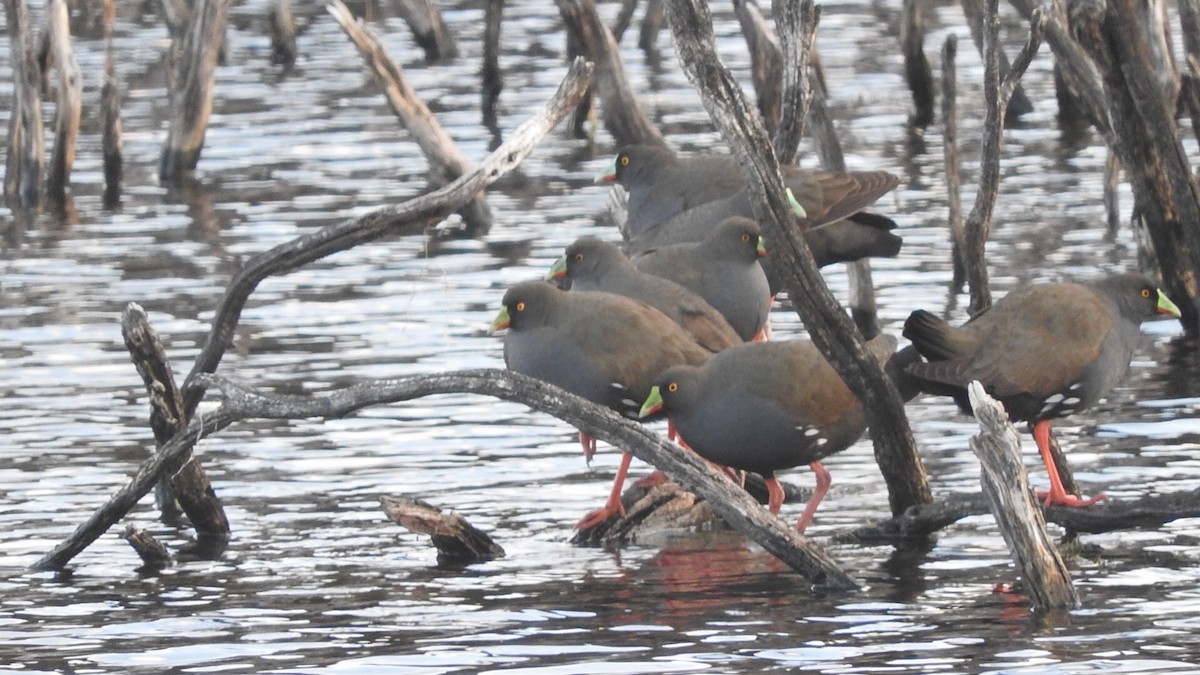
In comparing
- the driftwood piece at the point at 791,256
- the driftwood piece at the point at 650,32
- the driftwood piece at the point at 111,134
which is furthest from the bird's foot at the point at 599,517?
the driftwood piece at the point at 650,32

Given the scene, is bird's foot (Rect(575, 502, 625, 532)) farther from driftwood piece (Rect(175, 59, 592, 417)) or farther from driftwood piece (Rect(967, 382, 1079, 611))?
driftwood piece (Rect(967, 382, 1079, 611))

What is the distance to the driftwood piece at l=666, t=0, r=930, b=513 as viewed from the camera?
30.3ft

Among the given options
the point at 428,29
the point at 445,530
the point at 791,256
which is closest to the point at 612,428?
the point at 791,256

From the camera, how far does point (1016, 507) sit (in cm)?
900

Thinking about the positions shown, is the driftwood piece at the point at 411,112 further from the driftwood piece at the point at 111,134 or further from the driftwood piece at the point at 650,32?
the driftwood piece at the point at 650,32

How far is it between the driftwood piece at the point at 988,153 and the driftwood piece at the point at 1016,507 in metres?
2.24

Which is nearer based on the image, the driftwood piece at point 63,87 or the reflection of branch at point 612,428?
the reflection of branch at point 612,428

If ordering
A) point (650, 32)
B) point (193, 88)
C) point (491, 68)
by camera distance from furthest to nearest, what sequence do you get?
point (650, 32), point (491, 68), point (193, 88)

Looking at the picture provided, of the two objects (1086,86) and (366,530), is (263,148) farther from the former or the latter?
(366,530)

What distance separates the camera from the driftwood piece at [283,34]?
105 feet

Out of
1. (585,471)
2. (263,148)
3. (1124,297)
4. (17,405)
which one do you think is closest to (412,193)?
(263,148)

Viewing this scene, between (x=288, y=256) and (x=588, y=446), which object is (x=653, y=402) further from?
(x=288, y=256)

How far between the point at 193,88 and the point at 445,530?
13.3 metres

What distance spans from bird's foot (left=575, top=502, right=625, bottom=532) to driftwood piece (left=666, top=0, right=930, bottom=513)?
58.9 inches
